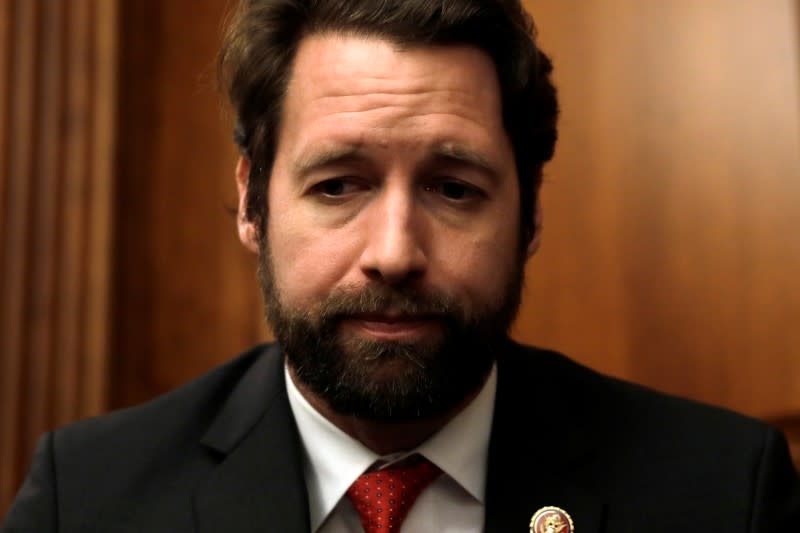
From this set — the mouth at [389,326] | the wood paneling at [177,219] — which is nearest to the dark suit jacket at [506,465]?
the mouth at [389,326]

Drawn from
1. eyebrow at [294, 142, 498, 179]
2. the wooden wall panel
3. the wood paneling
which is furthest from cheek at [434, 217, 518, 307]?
the wood paneling

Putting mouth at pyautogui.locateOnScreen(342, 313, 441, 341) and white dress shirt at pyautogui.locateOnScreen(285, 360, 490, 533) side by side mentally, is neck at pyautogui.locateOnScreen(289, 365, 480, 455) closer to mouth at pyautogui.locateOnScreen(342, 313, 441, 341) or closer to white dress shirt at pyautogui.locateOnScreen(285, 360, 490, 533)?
white dress shirt at pyautogui.locateOnScreen(285, 360, 490, 533)

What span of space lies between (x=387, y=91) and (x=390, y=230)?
0.81 ft

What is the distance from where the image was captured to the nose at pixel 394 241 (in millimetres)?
1544

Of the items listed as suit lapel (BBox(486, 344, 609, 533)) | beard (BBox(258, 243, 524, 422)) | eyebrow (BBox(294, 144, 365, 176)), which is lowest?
suit lapel (BBox(486, 344, 609, 533))

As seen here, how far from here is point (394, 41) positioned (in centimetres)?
171

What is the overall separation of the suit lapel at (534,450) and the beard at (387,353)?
0.15m

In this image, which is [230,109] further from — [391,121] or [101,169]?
[391,121]

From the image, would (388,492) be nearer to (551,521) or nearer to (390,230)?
(551,521)

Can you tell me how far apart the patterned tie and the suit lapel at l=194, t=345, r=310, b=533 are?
0.30ft

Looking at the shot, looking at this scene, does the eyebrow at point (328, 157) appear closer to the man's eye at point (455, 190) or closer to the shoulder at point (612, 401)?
the man's eye at point (455, 190)

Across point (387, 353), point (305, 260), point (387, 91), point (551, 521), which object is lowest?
point (551, 521)

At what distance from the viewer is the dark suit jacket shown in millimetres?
1677

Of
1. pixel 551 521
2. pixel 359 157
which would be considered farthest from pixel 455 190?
pixel 551 521
